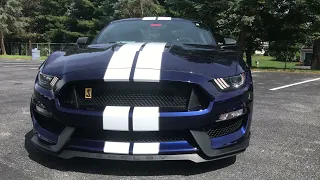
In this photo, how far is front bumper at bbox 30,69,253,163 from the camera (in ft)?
8.20

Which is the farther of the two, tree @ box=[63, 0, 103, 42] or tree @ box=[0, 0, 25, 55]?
tree @ box=[63, 0, 103, 42]

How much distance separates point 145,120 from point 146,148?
0.21 meters

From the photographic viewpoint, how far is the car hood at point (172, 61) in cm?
271

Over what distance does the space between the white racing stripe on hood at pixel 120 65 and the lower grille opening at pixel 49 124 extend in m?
0.52

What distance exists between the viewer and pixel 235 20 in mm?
17047

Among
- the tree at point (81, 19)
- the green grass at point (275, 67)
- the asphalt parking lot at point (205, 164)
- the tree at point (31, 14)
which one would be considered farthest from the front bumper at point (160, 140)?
the tree at point (31, 14)

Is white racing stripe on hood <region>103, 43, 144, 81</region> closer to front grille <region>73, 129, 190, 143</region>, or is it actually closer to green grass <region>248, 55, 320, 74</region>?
front grille <region>73, 129, 190, 143</region>

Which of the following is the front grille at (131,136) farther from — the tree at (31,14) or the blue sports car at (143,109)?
the tree at (31,14)

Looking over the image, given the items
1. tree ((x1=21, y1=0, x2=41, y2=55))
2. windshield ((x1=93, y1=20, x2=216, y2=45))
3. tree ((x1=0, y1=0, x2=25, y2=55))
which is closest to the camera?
windshield ((x1=93, y1=20, x2=216, y2=45))

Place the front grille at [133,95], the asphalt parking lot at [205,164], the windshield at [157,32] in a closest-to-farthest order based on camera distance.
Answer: the front grille at [133,95] → the asphalt parking lot at [205,164] → the windshield at [157,32]

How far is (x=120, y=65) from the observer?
2.73 metres

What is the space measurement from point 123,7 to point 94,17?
11.2 m

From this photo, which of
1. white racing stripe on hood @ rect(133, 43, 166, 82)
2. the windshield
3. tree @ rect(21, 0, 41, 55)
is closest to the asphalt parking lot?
white racing stripe on hood @ rect(133, 43, 166, 82)

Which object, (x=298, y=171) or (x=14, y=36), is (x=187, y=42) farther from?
(x=14, y=36)
